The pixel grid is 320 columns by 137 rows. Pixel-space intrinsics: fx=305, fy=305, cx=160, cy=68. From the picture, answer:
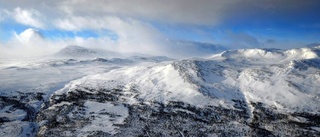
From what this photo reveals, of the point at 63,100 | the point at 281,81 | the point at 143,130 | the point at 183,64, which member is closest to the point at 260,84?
the point at 281,81

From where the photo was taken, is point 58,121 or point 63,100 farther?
point 63,100

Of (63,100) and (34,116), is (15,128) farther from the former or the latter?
(63,100)

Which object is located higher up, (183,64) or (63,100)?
(183,64)

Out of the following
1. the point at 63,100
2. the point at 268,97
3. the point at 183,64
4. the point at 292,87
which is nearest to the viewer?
the point at 63,100

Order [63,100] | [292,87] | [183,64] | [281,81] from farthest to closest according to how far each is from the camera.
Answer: [183,64] → [281,81] → [292,87] → [63,100]

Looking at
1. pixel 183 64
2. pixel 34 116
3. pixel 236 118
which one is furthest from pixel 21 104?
pixel 183 64

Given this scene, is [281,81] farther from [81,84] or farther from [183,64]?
[81,84]
